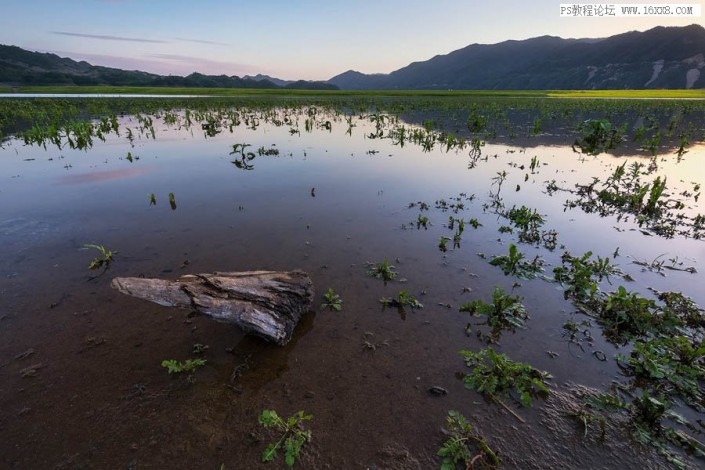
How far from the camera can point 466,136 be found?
80.5ft

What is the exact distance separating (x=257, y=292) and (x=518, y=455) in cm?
429

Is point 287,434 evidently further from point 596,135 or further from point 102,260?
Answer: point 596,135

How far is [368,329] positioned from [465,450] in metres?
2.41

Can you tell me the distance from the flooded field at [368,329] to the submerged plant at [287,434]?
96mm

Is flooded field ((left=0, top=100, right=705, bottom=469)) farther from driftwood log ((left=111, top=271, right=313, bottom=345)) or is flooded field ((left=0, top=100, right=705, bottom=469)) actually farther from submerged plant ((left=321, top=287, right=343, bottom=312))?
driftwood log ((left=111, top=271, right=313, bottom=345))

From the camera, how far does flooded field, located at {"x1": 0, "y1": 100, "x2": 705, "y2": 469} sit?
12.6ft

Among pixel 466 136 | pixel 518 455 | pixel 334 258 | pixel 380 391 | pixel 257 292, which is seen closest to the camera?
pixel 518 455

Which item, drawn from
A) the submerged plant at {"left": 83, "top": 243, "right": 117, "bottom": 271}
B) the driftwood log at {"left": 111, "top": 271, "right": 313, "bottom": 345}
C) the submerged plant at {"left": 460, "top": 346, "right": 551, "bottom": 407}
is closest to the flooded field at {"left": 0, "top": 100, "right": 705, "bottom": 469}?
the submerged plant at {"left": 460, "top": 346, "right": 551, "bottom": 407}

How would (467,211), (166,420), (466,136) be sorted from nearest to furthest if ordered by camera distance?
(166,420) < (467,211) < (466,136)

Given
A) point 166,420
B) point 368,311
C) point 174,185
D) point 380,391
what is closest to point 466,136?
point 174,185

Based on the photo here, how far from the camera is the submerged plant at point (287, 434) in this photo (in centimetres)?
364

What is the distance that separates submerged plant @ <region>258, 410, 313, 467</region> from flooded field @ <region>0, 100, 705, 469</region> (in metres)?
0.10

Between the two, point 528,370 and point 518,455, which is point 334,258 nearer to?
point 528,370

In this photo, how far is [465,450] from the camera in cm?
366
